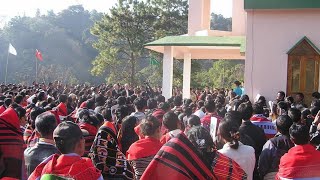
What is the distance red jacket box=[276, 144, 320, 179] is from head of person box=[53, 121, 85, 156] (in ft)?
6.71

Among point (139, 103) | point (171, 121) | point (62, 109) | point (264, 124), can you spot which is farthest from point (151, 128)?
point (62, 109)

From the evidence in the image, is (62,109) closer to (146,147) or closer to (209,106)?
(209,106)

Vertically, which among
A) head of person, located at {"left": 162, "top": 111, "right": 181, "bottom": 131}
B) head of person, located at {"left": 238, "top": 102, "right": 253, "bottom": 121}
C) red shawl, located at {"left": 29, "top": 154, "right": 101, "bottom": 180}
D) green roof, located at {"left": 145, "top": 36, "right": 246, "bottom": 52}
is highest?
green roof, located at {"left": 145, "top": 36, "right": 246, "bottom": 52}

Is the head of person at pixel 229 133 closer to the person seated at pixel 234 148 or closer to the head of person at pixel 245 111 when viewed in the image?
the person seated at pixel 234 148

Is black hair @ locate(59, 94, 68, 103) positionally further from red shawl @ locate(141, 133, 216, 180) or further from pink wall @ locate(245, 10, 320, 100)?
red shawl @ locate(141, 133, 216, 180)

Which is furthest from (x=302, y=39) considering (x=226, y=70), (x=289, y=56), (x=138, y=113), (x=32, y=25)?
(x=32, y=25)

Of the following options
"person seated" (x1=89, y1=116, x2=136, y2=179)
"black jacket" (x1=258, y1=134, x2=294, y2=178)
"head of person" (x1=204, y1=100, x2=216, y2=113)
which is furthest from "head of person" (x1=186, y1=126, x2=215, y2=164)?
"head of person" (x1=204, y1=100, x2=216, y2=113)

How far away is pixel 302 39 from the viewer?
14.2 metres

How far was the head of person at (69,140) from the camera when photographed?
3812 millimetres

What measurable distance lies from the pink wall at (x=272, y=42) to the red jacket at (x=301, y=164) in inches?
398

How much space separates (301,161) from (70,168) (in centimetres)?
224

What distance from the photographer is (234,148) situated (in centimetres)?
491

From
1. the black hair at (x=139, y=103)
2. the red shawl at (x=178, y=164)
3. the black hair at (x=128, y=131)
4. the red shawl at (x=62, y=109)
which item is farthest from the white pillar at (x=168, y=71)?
the red shawl at (x=178, y=164)

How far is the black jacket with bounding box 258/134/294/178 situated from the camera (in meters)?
5.37
